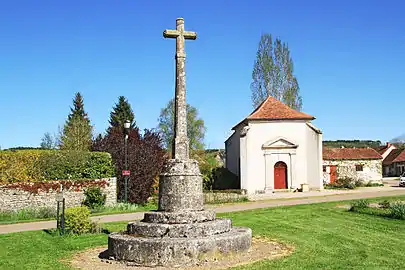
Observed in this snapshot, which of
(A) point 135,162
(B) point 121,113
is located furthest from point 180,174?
(B) point 121,113

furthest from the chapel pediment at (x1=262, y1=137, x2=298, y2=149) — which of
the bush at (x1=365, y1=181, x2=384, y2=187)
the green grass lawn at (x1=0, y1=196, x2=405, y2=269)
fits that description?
the green grass lawn at (x1=0, y1=196, x2=405, y2=269)

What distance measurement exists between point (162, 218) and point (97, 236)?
375cm

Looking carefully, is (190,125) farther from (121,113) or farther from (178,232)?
(178,232)

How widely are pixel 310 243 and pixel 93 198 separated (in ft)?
45.7

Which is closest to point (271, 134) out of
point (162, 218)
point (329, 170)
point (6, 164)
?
point (329, 170)

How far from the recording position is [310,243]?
A: 9508 millimetres

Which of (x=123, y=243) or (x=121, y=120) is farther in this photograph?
(x=121, y=120)

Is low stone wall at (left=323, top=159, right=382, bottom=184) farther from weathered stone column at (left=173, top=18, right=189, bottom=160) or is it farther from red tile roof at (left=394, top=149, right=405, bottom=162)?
weathered stone column at (left=173, top=18, right=189, bottom=160)

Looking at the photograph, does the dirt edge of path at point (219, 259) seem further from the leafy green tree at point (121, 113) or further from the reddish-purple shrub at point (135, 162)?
the leafy green tree at point (121, 113)

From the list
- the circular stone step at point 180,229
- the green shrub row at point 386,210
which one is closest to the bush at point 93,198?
the green shrub row at point 386,210

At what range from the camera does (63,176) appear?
21.3 meters

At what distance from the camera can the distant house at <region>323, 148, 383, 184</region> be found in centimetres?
3872

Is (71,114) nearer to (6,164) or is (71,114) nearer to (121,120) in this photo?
(121,120)

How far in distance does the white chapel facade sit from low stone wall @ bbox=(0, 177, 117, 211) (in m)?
13.1
